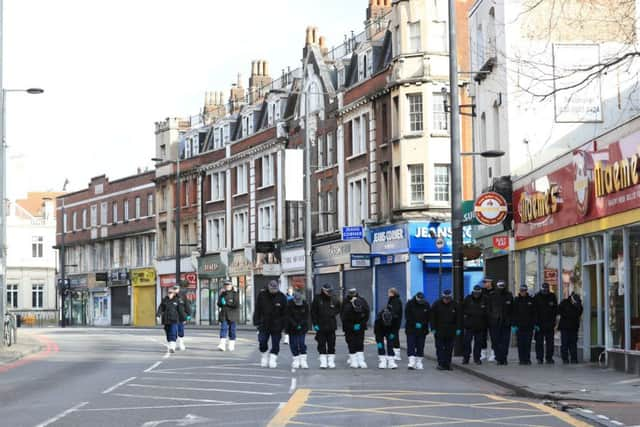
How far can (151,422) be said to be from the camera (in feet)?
46.3

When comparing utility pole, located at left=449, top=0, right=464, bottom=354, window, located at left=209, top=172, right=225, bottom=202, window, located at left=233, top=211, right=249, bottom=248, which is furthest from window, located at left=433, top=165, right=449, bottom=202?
window, located at left=209, top=172, right=225, bottom=202

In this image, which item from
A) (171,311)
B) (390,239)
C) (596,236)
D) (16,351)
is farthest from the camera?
(390,239)

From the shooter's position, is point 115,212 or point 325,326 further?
point 115,212

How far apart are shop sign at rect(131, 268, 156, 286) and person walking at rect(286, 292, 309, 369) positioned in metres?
56.6

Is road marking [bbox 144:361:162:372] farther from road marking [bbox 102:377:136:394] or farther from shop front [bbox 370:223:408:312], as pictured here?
shop front [bbox 370:223:408:312]

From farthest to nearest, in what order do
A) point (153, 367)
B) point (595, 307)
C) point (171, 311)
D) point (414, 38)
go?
point (414, 38), point (171, 311), point (595, 307), point (153, 367)

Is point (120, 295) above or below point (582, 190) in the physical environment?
below

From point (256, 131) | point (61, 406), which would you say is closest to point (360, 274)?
point (256, 131)

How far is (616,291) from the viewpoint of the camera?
76.7 feet

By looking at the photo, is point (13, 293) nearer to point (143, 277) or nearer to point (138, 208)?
point (138, 208)

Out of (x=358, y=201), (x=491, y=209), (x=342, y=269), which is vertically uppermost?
(x=358, y=201)

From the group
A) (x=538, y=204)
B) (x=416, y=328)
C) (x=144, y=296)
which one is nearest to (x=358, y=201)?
(x=538, y=204)

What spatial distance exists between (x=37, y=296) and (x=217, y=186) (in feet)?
122

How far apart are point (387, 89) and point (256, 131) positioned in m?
19.0
